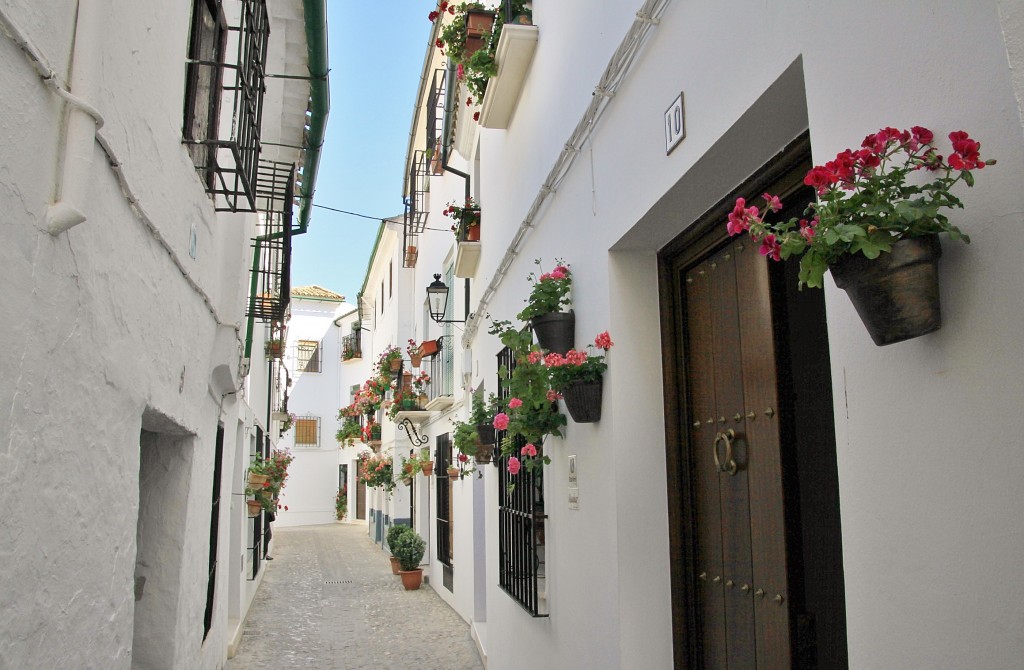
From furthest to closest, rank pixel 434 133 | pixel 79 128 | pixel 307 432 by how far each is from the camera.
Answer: pixel 307 432 < pixel 434 133 < pixel 79 128

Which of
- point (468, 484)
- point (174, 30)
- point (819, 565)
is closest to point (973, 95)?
point (819, 565)

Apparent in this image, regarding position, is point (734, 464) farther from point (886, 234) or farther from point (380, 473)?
point (380, 473)

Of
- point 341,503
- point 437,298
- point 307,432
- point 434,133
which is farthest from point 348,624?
point 307,432

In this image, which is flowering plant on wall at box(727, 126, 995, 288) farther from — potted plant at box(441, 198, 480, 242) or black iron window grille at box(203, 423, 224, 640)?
potted plant at box(441, 198, 480, 242)

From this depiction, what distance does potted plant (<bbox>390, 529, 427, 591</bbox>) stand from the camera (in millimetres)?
13250

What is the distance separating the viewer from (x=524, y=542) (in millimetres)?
5668

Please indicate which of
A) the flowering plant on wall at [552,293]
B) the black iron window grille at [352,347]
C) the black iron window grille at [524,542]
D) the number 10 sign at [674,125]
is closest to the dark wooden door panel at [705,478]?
the number 10 sign at [674,125]

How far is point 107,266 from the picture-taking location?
3125mm

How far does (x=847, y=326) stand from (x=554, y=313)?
8.66ft

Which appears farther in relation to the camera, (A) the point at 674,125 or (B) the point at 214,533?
(B) the point at 214,533

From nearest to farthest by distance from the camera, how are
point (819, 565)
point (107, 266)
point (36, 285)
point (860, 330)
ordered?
point (860, 330), point (36, 285), point (819, 565), point (107, 266)

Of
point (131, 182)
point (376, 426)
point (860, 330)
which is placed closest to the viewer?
point (860, 330)

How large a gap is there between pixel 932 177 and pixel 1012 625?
0.89 m

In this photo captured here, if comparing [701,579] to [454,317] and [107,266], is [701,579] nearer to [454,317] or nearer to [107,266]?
[107,266]
